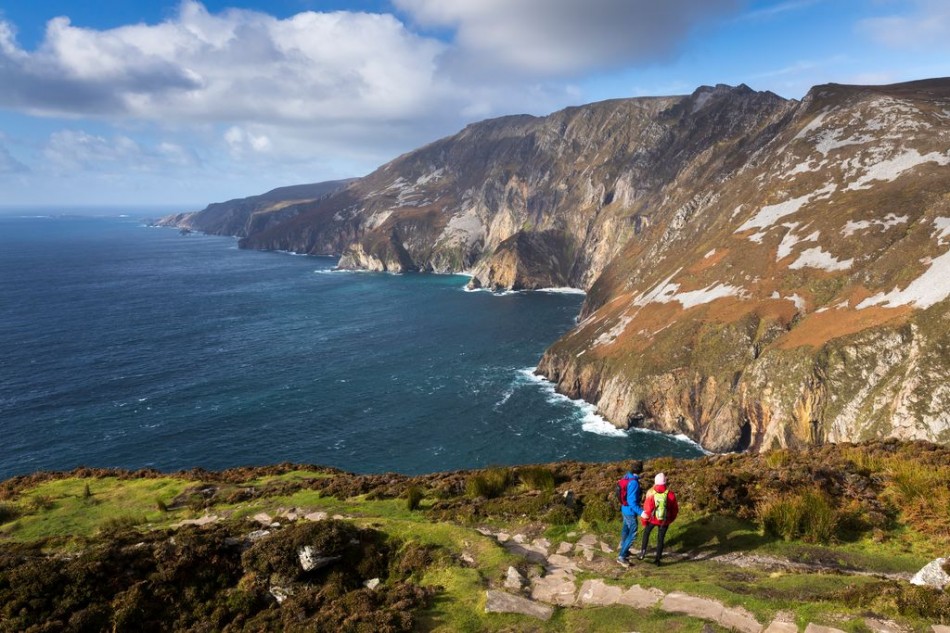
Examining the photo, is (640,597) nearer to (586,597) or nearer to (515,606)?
(586,597)

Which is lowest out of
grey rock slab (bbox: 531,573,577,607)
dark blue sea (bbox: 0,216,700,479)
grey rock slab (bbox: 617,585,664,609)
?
dark blue sea (bbox: 0,216,700,479)

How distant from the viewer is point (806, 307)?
72500mm

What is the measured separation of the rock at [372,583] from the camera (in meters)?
15.0

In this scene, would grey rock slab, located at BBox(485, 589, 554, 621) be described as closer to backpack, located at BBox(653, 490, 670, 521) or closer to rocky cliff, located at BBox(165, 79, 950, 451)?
backpack, located at BBox(653, 490, 670, 521)

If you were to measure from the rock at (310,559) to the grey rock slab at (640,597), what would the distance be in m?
8.52

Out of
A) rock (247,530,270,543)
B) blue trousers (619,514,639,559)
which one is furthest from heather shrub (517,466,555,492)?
rock (247,530,270,543)

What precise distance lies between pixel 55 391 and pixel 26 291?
118 m

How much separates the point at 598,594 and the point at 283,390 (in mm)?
85387

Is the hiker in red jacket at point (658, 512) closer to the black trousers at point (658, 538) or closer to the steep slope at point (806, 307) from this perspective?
the black trousers at point (658, 538)

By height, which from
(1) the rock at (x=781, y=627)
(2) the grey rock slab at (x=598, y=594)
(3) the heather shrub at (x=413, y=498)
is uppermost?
(1) the rock at (x=781, y=627)

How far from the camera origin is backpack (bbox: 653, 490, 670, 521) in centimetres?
1529

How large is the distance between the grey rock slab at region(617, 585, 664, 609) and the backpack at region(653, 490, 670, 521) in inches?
97.0

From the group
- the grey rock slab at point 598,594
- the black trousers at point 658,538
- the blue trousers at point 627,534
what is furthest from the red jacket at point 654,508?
the grey rock slab at point 598,594

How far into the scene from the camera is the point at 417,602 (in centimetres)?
1341
